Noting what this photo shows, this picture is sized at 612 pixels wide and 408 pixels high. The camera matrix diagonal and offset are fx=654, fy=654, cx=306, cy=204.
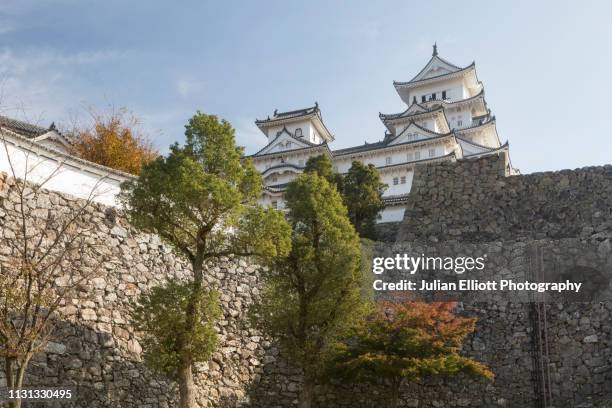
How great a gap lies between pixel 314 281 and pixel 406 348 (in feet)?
5.99

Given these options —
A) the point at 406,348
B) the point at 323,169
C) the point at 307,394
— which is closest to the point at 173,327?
the point at 307,394

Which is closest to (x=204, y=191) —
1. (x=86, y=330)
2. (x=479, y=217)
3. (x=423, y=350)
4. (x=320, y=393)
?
(x=86, y=330)

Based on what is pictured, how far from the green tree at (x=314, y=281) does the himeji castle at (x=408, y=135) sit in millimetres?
22383

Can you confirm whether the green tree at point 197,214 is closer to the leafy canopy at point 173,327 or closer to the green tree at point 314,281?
the leafy canopy at point 173,327

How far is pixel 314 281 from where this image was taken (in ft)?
33.1


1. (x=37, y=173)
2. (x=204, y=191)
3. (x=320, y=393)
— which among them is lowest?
(x=320, y=393)

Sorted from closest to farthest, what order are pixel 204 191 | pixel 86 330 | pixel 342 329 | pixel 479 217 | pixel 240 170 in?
pixel 204 191 → pixel 240 170 → pixel 86 330 → pixel 342 329 → pixel 479 217

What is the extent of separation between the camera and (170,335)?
8.23 metres

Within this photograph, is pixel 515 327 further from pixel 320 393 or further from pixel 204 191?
pixel 204 191

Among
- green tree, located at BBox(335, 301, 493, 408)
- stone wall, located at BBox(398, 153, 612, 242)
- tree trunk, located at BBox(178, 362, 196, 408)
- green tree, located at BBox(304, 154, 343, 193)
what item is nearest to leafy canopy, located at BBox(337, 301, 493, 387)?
green tree, located at BBox(335, 301, 493, 408)

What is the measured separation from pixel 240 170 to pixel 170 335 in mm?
2300

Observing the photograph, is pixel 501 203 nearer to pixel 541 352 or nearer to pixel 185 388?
pixel 541 352

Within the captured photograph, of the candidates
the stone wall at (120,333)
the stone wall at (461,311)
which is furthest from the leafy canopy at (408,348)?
the stone wall at (120,333)

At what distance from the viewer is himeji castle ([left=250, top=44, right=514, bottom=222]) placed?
3662cm
